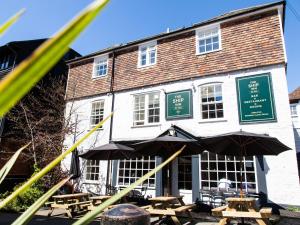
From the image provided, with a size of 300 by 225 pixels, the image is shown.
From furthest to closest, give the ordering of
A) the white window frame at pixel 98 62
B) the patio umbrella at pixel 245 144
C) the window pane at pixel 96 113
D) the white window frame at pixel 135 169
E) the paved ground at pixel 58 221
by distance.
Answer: the white window frame at pixel 98 62 → the window pane at pixel 96 113 → the white window frame at pixel 135 169 → the paved ground at pixel 58 221 → the patio umbrella at pixel 245 144

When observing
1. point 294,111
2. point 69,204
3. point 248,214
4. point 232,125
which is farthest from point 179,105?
point 294,111

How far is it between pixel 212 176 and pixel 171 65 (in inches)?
220

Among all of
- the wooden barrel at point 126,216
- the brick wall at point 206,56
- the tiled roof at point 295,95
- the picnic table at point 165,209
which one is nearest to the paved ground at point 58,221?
the picnic table at point 165,209

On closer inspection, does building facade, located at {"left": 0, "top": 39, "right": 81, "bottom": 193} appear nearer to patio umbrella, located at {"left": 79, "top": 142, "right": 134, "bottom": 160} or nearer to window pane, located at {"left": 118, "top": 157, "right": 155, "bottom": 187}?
patio umbrella, located at {"left": 79, "top": 142, "right": 134, "bottom": 160}

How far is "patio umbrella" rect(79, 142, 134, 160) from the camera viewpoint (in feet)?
31.4

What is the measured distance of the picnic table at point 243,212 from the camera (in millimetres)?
5610

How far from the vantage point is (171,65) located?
486 inches

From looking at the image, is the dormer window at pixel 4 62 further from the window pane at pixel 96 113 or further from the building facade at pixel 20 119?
the window pane at pixel 96 113

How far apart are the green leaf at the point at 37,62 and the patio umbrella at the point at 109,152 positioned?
30.4ft

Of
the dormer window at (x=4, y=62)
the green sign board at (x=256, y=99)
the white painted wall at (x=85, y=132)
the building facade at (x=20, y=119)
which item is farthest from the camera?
the dormer window at (x=4, y=62)

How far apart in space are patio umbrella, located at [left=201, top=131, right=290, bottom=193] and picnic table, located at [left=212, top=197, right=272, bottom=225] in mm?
1305

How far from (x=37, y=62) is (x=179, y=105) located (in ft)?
37.1

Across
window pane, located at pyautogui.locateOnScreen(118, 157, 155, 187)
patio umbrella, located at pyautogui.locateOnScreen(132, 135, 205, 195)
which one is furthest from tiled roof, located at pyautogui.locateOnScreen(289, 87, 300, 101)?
patio umbrella, located at pyautogui.locateOnScreen(132, 135, 205, 195)

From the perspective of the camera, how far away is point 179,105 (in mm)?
11453
